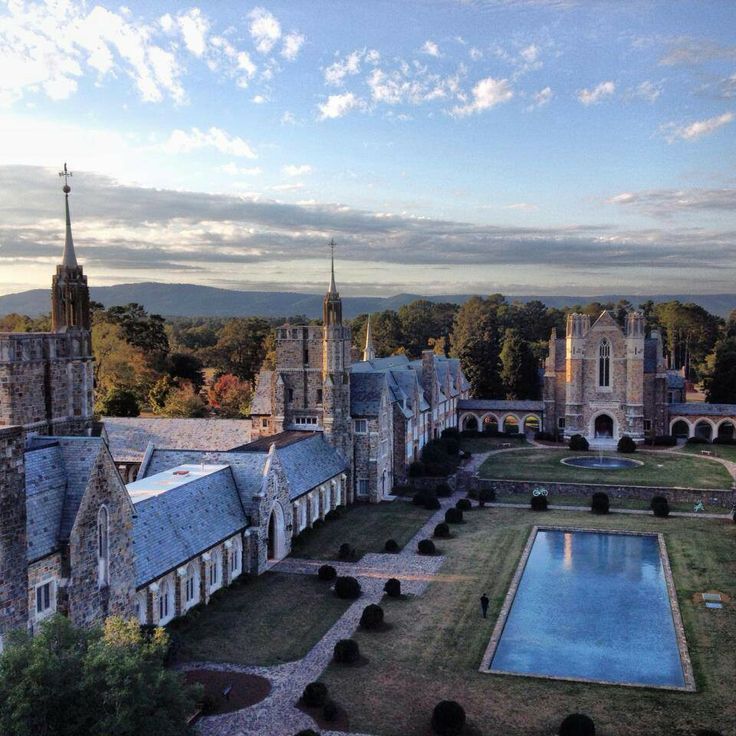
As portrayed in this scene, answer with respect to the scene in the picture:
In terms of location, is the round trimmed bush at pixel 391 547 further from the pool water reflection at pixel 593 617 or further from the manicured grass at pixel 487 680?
the pool water reflection at pixel 593 617

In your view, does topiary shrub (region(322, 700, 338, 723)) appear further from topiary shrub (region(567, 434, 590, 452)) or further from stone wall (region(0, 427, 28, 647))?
topiary shrub (region(567, 434, 590, 452))

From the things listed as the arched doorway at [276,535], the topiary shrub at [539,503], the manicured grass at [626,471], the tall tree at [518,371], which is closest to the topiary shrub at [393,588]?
the arched doorway at [276,535]

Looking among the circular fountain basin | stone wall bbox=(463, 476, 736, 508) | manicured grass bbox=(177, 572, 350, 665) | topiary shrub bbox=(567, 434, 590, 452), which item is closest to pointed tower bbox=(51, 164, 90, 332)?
manicured grass bbox=(177, 572, 350, 665)

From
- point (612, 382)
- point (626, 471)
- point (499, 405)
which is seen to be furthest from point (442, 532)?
point (499, 405)

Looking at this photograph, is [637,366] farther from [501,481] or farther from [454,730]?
[454,730]

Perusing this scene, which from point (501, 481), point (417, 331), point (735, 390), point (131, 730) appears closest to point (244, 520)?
point (131, 730)

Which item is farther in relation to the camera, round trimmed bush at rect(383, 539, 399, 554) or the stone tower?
the stone tower
